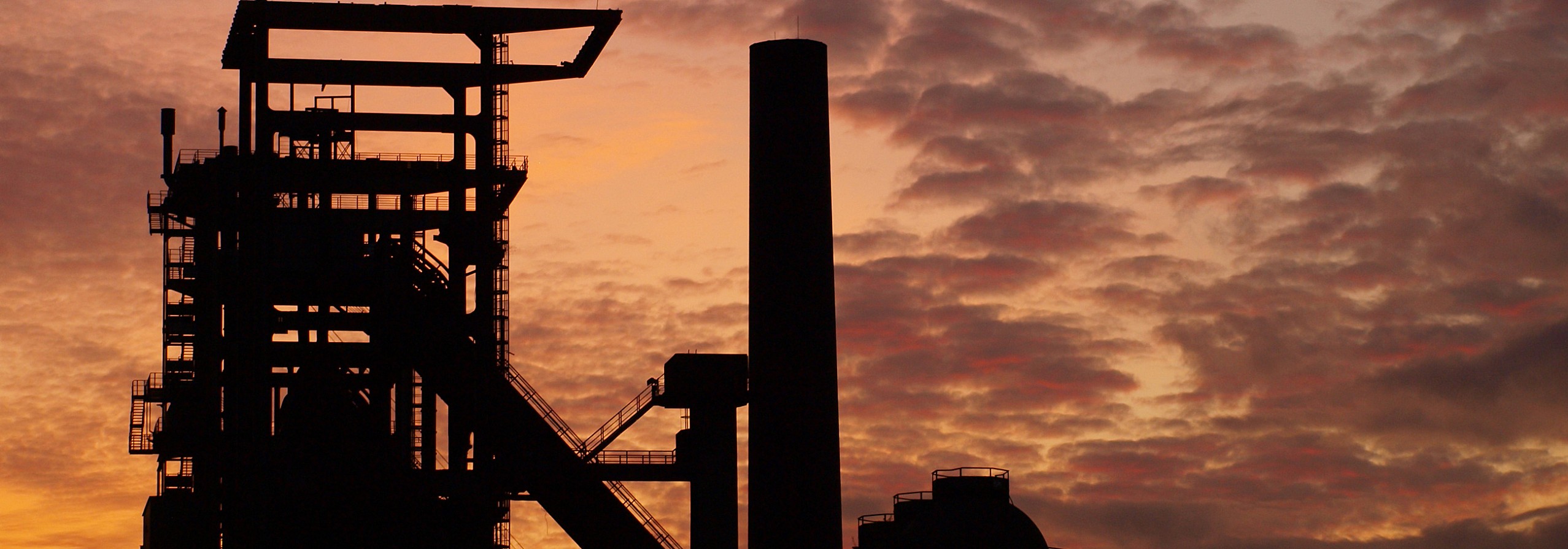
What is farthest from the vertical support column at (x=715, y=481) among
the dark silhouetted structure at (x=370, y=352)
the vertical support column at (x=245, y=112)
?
the vertical support column at (x=245, y=112)

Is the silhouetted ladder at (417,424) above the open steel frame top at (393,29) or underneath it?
underneath

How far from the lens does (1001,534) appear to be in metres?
60.2

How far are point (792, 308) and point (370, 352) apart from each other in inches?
467

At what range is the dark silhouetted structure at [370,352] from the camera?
63406 mm

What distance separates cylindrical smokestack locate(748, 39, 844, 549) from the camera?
64.3 m

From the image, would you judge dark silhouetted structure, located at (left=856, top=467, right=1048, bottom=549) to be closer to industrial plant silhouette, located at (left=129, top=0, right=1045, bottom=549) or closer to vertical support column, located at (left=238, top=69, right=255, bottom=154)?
industrial plant silhouette, located at (left=129, top=0, right=1045, bottom=549)

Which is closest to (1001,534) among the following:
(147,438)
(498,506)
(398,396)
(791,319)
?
(791,319)

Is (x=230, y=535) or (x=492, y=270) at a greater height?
(x=492, y=270)

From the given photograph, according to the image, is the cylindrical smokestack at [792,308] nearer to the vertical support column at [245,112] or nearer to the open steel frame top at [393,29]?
the open steel frame top at [393,29]

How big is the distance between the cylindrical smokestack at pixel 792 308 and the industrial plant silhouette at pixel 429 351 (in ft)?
0.20

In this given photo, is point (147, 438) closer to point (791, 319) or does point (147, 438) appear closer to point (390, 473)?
point (390, 473)

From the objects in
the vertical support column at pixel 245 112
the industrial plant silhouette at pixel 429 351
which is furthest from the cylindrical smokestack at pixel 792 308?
the vertical support column at pixel 245 112

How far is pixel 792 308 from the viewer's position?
65.3 meters

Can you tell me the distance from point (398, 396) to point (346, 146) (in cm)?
912
